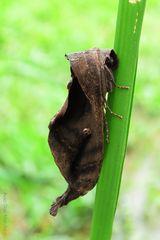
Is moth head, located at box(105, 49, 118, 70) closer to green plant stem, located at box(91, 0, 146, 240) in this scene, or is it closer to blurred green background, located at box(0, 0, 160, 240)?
green plant stem, located at box(91, 0, 146, 240)

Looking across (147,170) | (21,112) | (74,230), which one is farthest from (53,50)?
(74,230)

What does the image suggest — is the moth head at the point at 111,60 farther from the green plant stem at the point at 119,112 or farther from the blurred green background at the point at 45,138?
the blurred green background at the point at 45,138

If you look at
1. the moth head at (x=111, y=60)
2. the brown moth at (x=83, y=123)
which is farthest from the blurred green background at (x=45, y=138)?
the moth head at (x=111, y=60)

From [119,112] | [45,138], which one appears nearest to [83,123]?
[119,112]

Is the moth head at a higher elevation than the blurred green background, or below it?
higher

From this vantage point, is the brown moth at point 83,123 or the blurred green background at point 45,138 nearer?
the brown moth at point 83,123

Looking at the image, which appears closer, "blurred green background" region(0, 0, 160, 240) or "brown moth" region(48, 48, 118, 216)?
"brown moth" region(48, 48, 118, 216)

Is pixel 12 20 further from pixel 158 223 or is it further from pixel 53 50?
pixel 158 223

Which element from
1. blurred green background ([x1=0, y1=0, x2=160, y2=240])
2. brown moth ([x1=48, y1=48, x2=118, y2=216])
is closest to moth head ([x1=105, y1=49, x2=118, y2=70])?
brown moth ([x1=48, y1=48, x2=118, y2=216])
